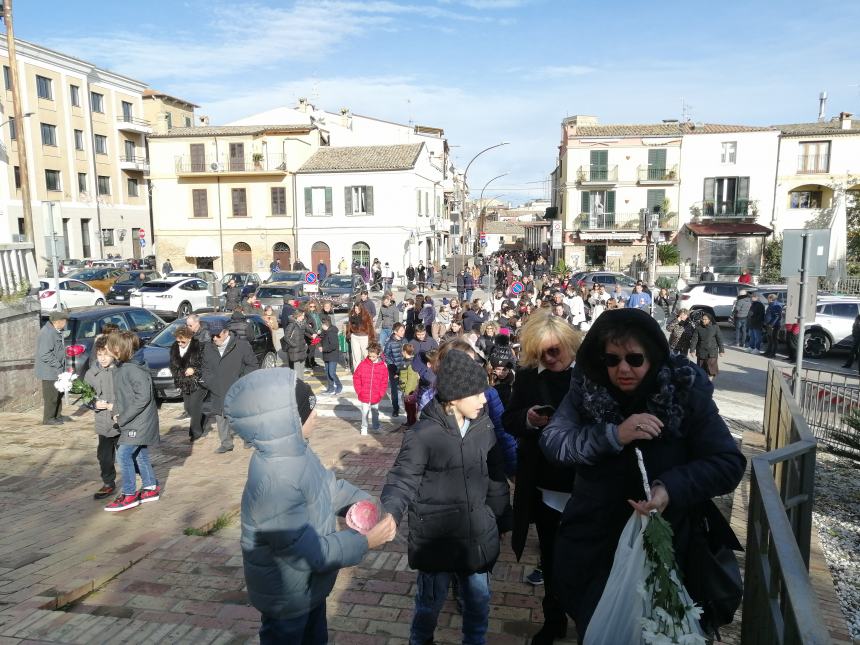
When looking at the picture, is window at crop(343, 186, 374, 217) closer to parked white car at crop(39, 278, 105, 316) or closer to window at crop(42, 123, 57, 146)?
parked white car at crop(39, 278, 105, 316)

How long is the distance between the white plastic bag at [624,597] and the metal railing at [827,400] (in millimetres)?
6448

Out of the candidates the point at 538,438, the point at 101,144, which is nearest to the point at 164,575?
the point at 538,438

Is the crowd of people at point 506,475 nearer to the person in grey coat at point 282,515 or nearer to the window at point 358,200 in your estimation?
the person in grey coat at point 282,515

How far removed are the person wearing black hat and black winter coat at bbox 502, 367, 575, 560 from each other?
0.43m

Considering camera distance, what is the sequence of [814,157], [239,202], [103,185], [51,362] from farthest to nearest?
[103,185] → [239,202] → [814,157] → [51,362]

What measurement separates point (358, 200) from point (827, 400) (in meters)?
34.9

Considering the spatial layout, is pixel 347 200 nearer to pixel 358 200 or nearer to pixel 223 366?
pixel 358 200

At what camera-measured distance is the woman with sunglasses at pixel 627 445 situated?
236cm

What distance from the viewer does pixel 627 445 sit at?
2486mm

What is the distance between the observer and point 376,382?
8.80 m

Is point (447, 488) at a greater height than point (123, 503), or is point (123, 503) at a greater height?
point (447, 488)

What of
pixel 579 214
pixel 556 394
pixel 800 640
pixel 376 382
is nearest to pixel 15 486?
pixel 376 382

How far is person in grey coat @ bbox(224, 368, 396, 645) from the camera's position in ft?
7.85

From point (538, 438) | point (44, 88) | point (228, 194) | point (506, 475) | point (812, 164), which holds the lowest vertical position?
point (506, 475)
